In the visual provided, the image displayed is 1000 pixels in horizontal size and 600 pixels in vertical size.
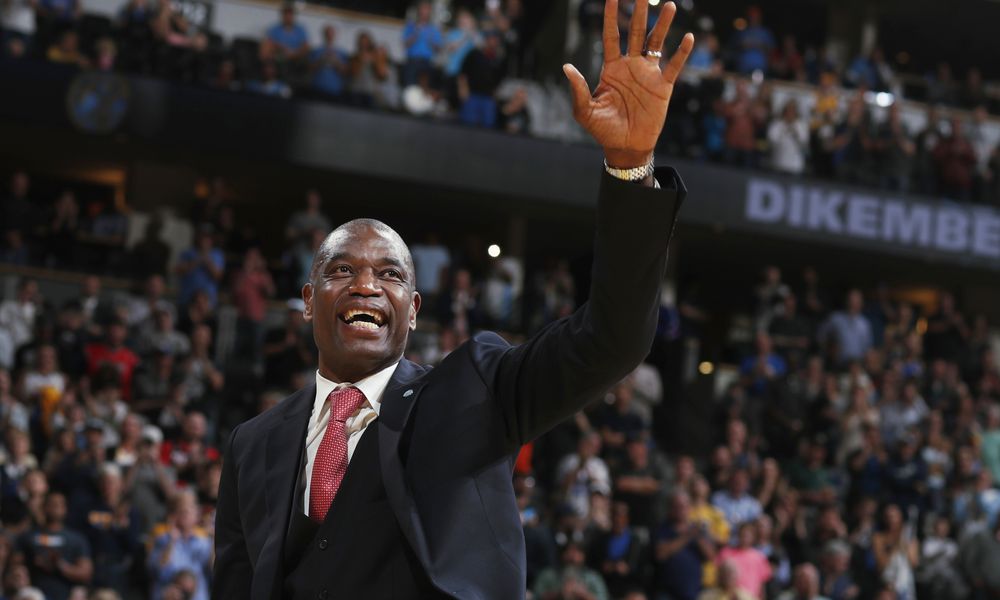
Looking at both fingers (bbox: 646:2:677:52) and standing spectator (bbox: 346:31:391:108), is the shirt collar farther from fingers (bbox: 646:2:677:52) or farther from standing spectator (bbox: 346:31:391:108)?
standing spectator (bbox: 346:31:391:108)

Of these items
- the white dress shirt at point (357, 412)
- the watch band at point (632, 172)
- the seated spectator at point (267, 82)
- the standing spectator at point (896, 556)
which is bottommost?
the standing spectator at point (896, 556)

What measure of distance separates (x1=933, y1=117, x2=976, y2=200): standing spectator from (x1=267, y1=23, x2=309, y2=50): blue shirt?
7.07 metres

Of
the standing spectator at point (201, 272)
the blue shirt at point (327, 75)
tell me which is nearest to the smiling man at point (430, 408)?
the standing spectator at point (201, 272)

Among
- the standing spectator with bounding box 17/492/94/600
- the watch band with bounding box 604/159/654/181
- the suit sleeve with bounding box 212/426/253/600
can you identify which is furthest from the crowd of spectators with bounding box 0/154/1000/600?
the watch band with bounding box 604/159/654/181

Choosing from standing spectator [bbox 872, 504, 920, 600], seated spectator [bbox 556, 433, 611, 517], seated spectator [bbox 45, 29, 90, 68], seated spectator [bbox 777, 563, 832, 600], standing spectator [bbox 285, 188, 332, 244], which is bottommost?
standing spectator [bbox 872, 504, 920, 600]

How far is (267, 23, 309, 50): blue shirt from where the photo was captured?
588 inches

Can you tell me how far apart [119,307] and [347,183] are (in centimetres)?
527

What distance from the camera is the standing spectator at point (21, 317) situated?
38.0 feet

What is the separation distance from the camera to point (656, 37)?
232cm

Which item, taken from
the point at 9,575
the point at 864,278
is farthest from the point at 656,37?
the point at 864,278

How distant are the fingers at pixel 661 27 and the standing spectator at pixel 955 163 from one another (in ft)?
49.1

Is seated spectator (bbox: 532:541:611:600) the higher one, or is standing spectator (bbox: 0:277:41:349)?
standing spectator (bbox: 0:277:41:349)

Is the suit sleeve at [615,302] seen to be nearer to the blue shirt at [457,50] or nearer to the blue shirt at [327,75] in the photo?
the blue shirt at [327,75]

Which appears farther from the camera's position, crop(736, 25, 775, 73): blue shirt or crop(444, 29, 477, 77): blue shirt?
crop(736, 25, 775, 73): blue shirt
